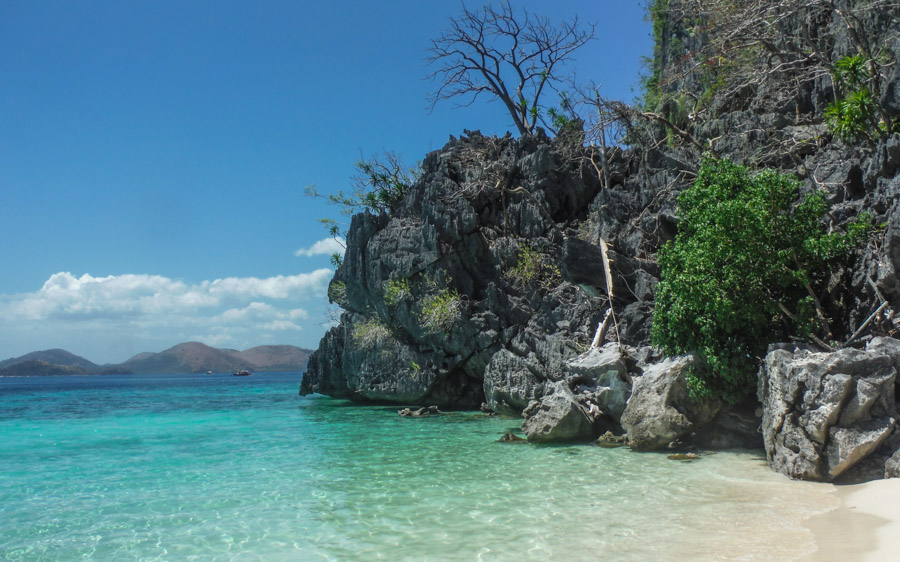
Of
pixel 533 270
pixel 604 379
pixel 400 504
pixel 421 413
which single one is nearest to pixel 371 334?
pixel 421 413

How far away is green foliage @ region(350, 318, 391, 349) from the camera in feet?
88.6

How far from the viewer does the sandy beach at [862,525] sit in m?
6.13

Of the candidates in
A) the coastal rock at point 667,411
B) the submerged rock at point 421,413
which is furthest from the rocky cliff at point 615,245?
the submerged rock at point 421,413

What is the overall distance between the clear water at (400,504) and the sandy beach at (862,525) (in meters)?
0.24

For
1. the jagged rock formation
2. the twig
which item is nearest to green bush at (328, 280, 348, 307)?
the jagged rock formation

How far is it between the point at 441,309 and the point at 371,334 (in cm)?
504

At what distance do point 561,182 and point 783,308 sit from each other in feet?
48.0

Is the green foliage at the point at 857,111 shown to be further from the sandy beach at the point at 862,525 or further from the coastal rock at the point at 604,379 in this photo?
the sandy beach at the point at 862,525

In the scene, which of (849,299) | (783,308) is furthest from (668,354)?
(849,299)

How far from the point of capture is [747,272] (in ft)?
38.6

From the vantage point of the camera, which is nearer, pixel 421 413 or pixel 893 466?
pixel 893 466

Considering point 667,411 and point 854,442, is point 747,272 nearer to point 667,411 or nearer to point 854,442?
point 667,411

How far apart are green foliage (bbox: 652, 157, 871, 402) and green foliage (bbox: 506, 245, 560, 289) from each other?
1014cm

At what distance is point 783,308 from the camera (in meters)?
11.7
